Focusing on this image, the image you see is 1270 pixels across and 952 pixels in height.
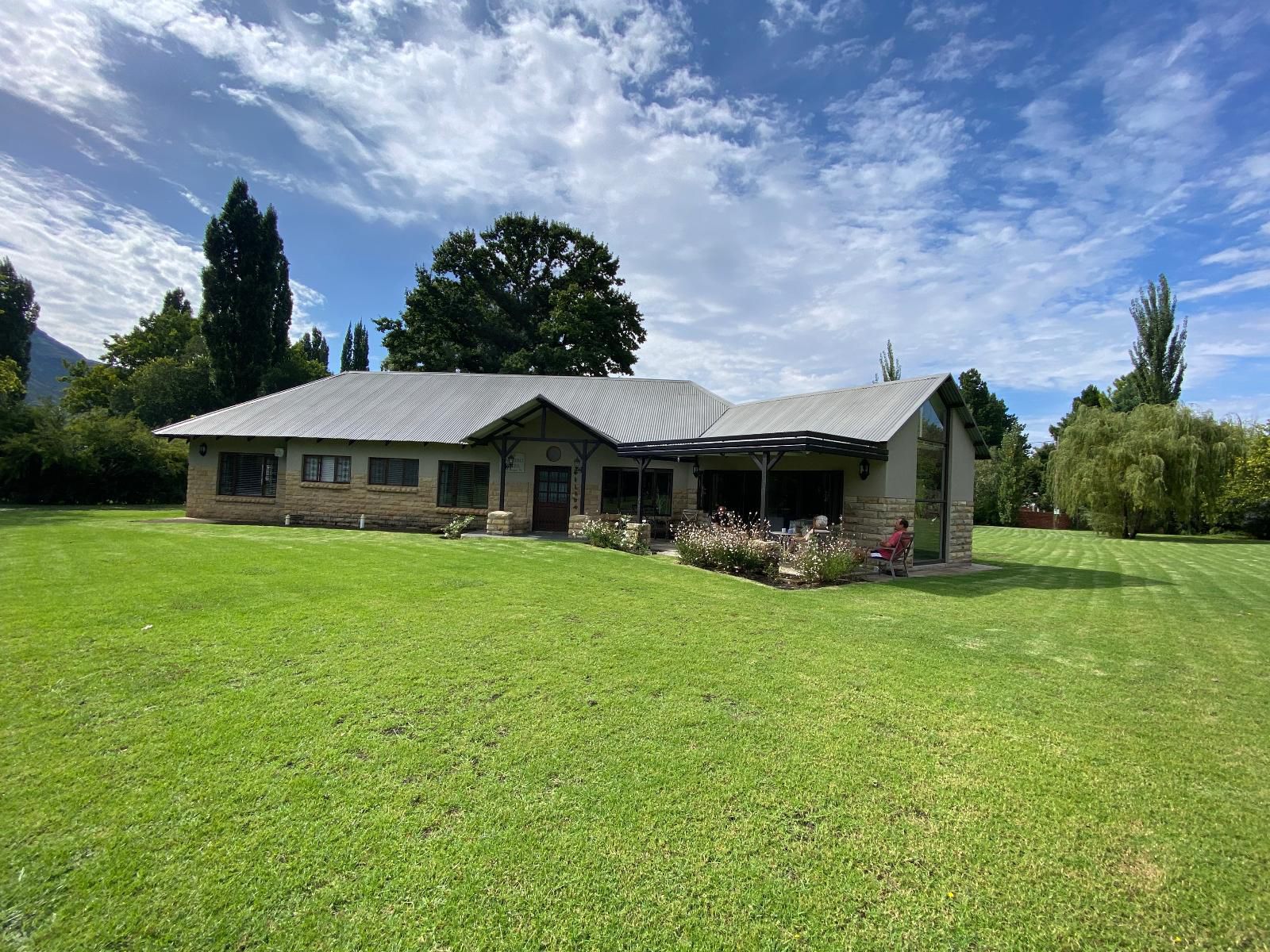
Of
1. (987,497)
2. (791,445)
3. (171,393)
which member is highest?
(171,393)

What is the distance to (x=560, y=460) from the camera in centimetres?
1831

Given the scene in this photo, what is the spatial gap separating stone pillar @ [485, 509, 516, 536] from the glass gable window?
11.1 meters

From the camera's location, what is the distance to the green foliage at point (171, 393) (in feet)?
120

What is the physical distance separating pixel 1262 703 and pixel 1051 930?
4.62 m

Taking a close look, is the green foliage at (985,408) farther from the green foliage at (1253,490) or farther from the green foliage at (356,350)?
the green foliage at (356,350)

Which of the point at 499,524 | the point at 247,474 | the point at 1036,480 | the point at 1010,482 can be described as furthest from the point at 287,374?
the point at 1036,480

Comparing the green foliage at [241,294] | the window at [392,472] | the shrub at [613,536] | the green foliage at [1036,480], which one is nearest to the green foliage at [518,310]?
the green foliage at [241,294]

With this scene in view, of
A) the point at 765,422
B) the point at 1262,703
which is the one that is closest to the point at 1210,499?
the point at 765,422

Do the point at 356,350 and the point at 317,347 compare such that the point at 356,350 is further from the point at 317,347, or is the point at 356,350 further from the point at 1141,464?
the point at 1141,464

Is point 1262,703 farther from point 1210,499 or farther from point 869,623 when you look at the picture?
point 1210,499

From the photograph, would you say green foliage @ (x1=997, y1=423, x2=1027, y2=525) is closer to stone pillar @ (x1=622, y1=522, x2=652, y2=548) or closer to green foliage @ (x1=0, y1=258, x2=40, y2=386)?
stone pillar @ (x1=622, y1=522, x2=652, y2=548)

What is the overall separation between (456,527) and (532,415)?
13.7 ft

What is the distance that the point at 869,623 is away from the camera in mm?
7508

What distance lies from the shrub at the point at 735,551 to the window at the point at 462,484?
8.28m
